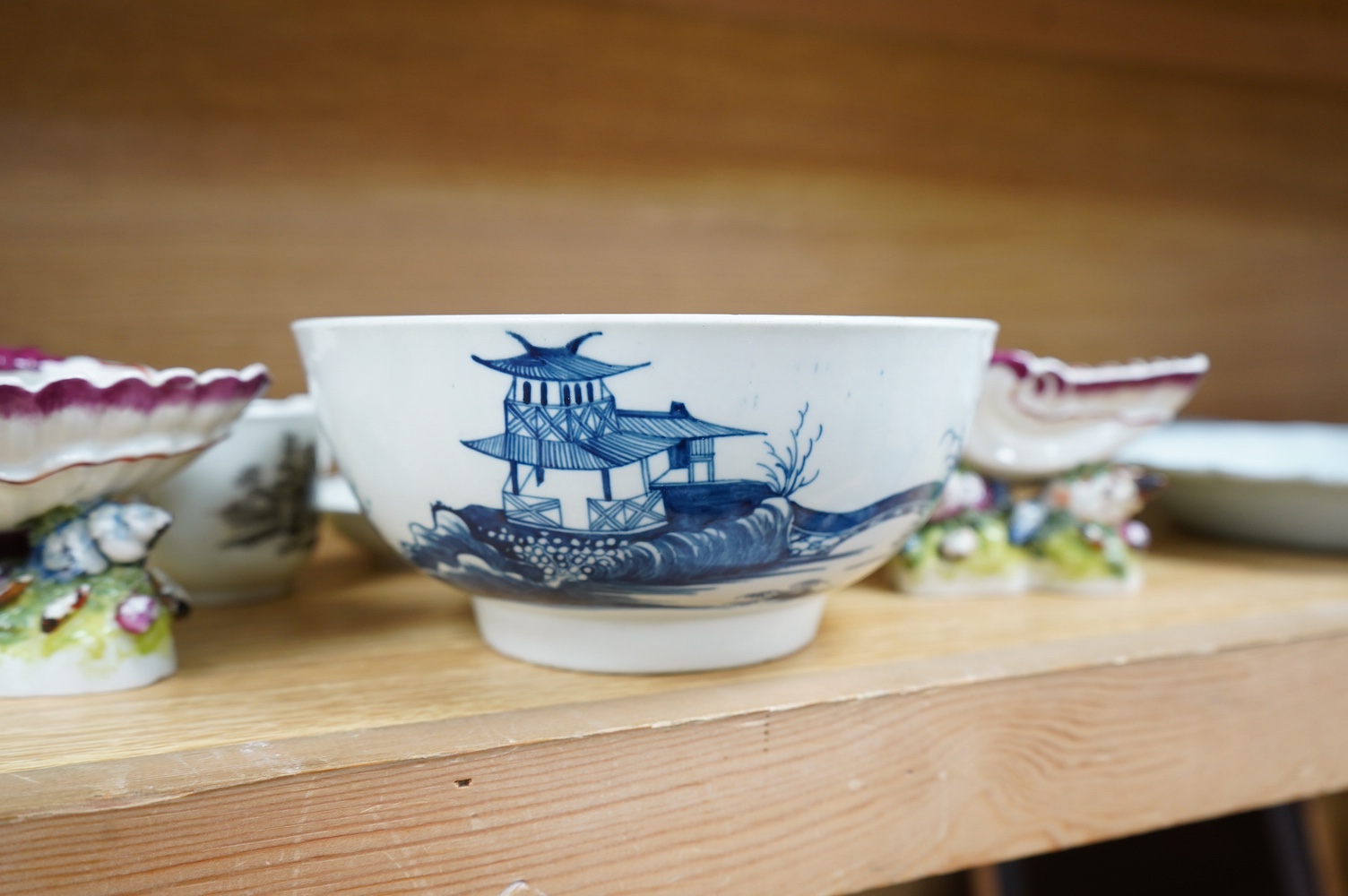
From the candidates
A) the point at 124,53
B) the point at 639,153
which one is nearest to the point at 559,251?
the point at 639,153

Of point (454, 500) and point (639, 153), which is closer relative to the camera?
point (454, 500)

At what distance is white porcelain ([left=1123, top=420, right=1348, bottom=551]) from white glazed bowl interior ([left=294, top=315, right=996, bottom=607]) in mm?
374

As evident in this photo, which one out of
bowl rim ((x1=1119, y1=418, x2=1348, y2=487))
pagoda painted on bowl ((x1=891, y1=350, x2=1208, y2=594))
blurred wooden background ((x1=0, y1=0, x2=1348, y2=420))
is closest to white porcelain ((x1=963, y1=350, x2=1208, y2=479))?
pagoda painted on bowl ((x1=891, y1=350, x2=1208, y2=594))

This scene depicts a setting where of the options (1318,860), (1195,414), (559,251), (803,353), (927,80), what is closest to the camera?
(803,353)

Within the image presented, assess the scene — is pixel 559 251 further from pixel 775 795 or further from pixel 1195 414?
pixel 1195 414

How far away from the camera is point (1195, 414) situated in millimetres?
1007

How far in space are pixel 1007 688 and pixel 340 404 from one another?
0.98 feet

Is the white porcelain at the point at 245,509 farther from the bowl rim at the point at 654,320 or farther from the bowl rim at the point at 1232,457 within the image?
the bowl rim at the point at 1232,457

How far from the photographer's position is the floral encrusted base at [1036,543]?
55 cm

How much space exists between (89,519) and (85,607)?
0.12 feet

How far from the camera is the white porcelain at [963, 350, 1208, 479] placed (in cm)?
53

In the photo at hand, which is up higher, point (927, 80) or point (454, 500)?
point (927, 80)

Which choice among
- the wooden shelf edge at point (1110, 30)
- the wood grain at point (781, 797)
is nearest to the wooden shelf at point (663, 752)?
the wood grain at point (781, 797)

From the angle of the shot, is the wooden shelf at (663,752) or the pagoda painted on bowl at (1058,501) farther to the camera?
the pagoda painted on bowl at (1058,501)
